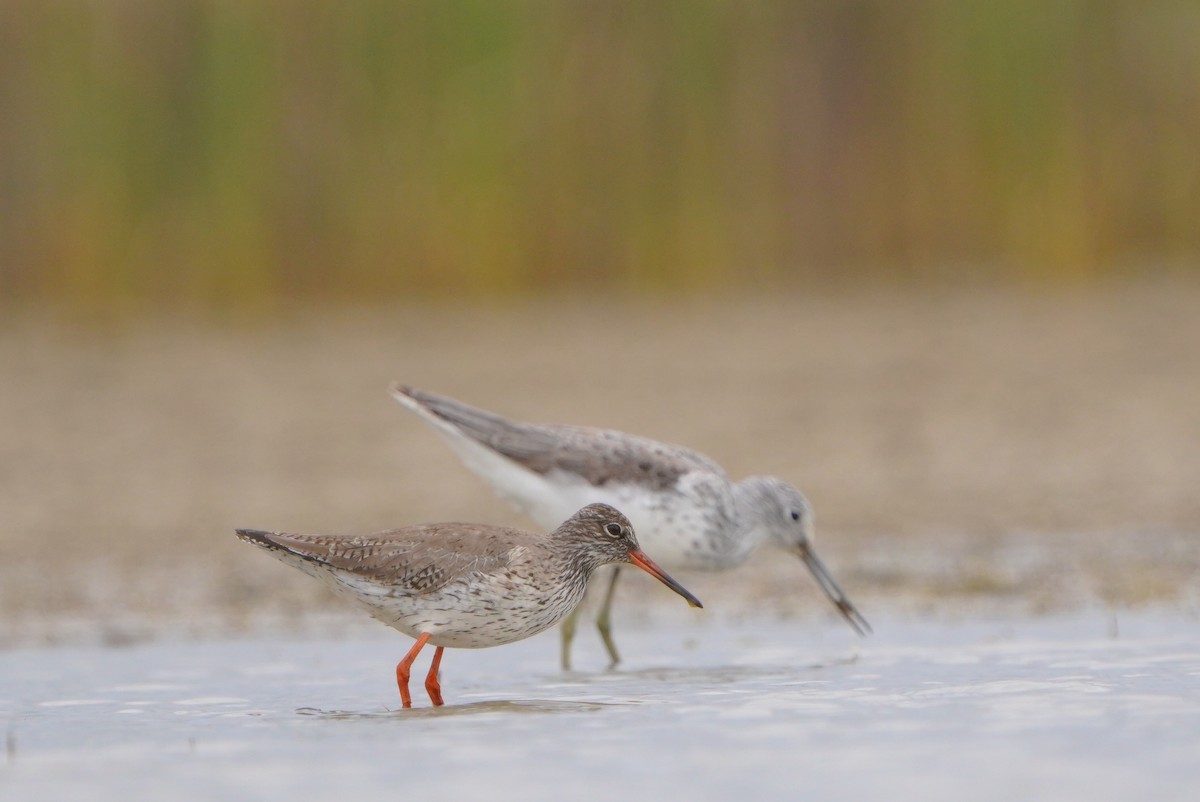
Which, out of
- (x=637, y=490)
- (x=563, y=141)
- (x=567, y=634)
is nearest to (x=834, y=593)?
(x=637, y=490)

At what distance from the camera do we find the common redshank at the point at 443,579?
611cm

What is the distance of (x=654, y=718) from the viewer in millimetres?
5684

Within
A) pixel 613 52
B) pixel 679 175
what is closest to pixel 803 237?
pixel 679 175

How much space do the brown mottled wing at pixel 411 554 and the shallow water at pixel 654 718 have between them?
1.41 ft

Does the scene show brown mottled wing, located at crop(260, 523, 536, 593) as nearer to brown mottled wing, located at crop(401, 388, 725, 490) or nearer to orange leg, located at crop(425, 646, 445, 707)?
orange leg, located at crop(425, 646, 445, 707)

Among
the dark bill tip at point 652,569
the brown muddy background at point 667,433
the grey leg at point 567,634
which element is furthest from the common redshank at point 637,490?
the dark bill tip at point 652,569

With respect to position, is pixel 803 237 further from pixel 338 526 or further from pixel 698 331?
pixel 338 526

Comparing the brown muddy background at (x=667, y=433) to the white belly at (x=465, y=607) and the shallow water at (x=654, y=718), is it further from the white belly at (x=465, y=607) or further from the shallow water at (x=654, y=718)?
the white belly at (x=465, y=607)

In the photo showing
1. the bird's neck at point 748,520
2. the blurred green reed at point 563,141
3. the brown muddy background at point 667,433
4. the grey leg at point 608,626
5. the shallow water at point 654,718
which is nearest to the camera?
the shallow water at point 654,718

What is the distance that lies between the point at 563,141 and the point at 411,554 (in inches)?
301

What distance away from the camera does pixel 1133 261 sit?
45.8ft

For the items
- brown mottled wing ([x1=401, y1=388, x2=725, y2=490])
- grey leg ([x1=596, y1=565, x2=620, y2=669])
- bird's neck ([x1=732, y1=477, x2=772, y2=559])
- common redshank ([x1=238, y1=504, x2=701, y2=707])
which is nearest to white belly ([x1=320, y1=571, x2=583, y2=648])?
common redshank ([x1=238, y1=504, x2=701, y2=707])

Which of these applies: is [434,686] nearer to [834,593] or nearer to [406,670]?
[406,670]

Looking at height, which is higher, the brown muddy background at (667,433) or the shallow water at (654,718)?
the brown muddy background at (667,433)
